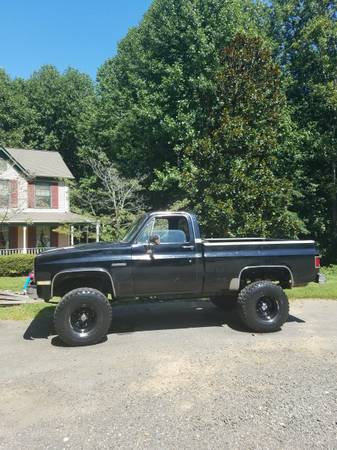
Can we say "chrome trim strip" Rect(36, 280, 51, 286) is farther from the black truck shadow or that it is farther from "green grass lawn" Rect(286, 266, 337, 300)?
"green grass lawn" Rect(286, 266, 337, 300)

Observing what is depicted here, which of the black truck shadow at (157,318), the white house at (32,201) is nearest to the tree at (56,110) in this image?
the white house at (32,201)

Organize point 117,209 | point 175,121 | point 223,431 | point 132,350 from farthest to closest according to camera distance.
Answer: point 175,121
point 117,209
point 132,350
point 223,431

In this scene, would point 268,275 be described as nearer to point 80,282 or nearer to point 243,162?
point 80,282

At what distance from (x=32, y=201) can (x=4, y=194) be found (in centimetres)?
179

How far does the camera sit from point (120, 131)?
25.1 metres

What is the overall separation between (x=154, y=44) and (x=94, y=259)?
19.6 metres

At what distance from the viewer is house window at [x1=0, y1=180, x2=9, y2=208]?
24453 millimetres

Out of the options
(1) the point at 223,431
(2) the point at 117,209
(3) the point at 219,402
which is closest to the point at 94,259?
(3) the point at 219,402

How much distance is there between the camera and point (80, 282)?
693cm

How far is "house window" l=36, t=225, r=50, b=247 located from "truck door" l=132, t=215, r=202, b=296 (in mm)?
20844

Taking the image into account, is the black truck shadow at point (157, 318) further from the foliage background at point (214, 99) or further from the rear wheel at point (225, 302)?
the foliage background at point (214, 99)

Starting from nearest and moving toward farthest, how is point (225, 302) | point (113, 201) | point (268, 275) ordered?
point (268, 275), point (225, 302), point (113, 201)

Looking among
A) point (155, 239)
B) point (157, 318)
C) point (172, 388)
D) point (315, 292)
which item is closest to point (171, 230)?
point (155, 239)

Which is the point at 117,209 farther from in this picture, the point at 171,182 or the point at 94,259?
the point at 94,259
